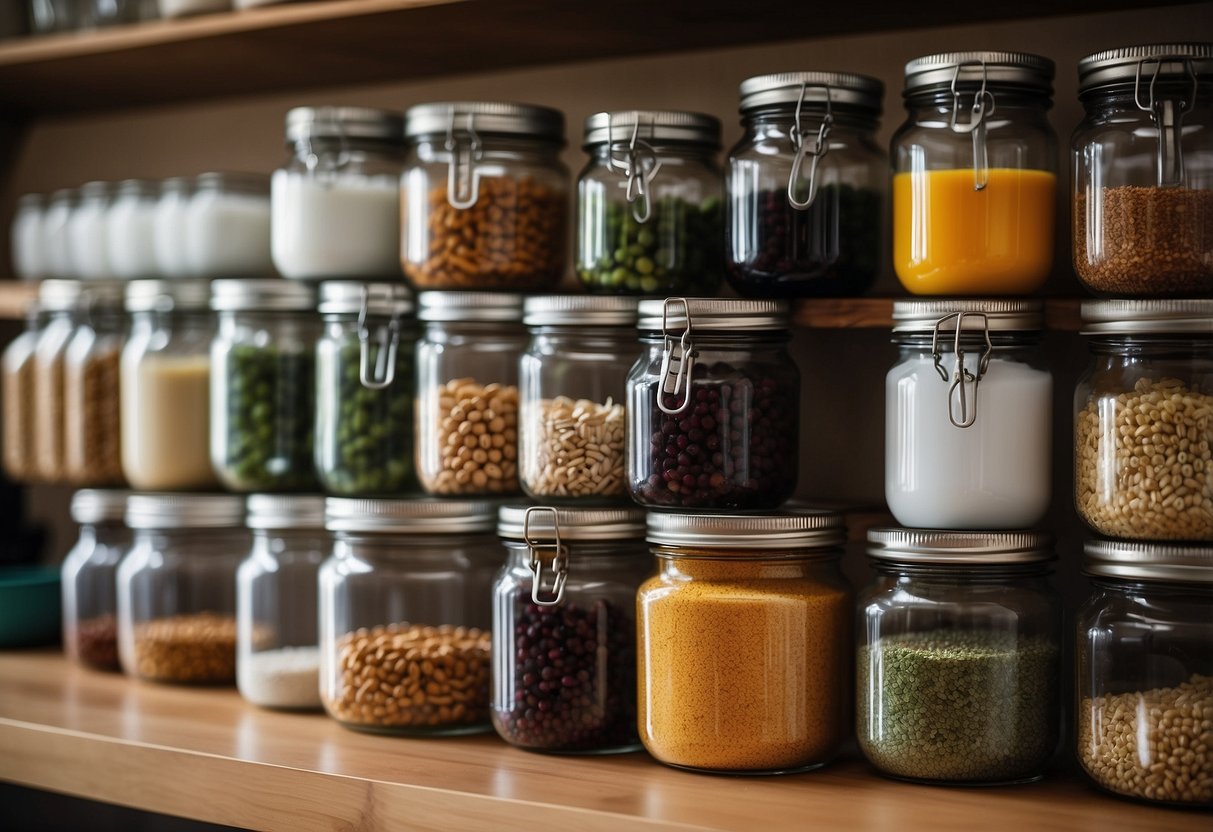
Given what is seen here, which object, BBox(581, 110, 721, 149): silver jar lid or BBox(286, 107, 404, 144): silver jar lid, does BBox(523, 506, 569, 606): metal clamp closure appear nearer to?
BBox(581, 110, 721, 149): silver jar lid

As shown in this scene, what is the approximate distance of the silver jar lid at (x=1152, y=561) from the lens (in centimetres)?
123

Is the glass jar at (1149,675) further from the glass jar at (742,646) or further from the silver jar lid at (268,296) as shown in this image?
the silver jar lid at (268,296)

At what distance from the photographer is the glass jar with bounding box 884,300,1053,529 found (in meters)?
1.31

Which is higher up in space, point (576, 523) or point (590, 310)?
point (590, 310)

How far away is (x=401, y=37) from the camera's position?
1690 millimetres

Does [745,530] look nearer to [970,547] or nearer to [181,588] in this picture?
[970,547]

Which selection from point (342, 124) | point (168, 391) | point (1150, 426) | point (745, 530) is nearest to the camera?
point (1150, 426)

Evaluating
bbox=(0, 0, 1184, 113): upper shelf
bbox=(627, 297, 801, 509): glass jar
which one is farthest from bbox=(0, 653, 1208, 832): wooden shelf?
bbox=(0, 0, 1184, 113): upper shelf

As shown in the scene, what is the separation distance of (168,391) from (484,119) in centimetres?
56

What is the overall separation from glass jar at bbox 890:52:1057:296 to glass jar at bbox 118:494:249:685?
91cm

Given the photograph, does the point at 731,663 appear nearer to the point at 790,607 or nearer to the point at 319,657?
the point at 790,607

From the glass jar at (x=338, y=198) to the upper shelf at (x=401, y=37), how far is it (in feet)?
0.37

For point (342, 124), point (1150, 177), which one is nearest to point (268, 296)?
point (342, 124)

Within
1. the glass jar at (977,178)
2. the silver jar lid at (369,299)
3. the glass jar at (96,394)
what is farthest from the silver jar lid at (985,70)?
the glass jar at (96,394)
